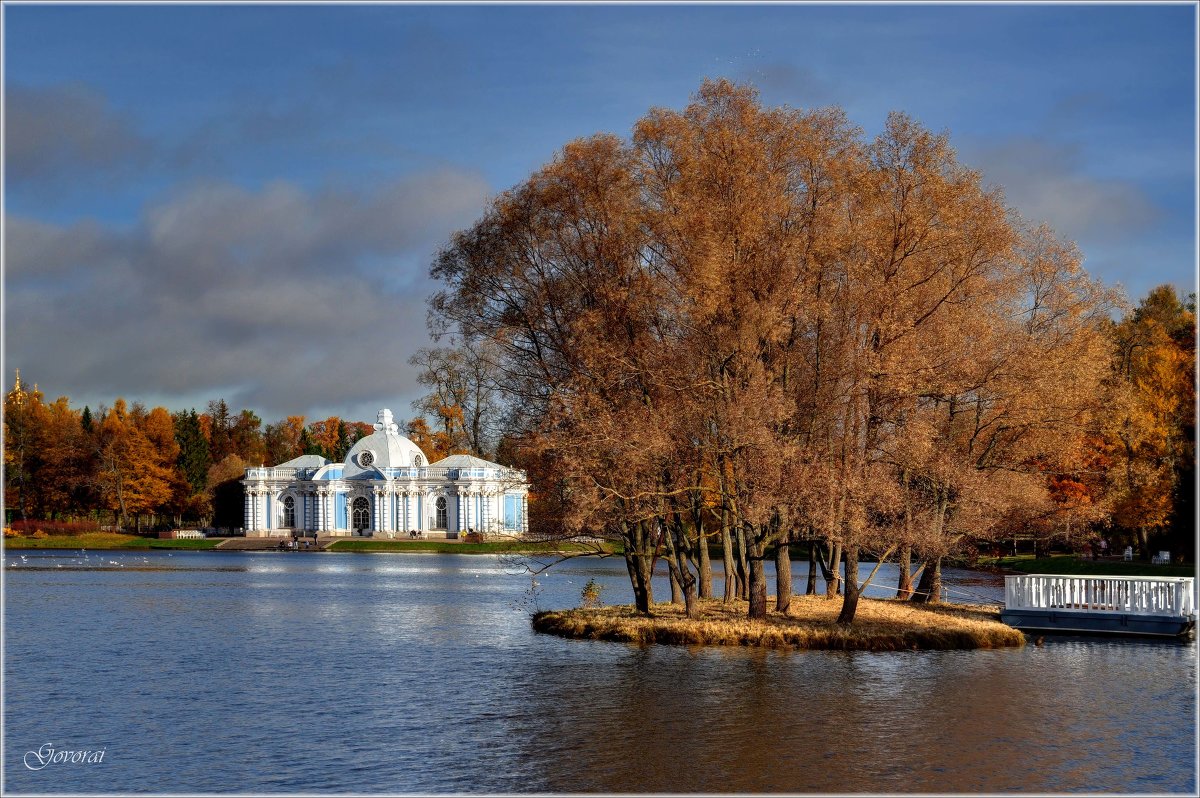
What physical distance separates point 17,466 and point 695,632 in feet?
310

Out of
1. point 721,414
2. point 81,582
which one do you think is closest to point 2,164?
point 721,414

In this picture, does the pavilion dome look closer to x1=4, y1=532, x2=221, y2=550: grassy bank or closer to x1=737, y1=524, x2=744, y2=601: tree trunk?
x1=4, y1=532, x2=221, y2=550: grassy bank

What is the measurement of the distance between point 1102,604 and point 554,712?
20.8 meters

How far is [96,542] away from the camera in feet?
342

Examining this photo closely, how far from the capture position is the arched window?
119m

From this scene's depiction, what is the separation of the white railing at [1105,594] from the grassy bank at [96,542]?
8261 centimetres

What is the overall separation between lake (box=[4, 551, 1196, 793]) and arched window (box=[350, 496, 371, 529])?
77.8m

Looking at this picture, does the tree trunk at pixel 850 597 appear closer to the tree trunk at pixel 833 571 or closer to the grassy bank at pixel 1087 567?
the tree trunk at pixel 833 571

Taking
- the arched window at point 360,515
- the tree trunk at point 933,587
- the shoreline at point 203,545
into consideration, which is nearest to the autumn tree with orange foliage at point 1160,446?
the tree trunk at point 933,587

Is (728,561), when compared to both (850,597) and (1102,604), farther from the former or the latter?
(1102,604)

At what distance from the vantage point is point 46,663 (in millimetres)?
30422

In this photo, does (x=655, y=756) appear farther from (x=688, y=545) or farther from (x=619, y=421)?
(x=688, y=545)

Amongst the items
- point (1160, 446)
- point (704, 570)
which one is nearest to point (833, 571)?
point (704, 570)
